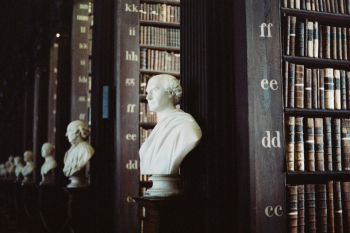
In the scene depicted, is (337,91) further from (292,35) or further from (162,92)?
(162,92)

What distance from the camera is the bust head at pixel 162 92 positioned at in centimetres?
295

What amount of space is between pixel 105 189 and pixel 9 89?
10.9 meters

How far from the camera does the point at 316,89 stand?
2953mm

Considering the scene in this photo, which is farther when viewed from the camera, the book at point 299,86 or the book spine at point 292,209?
the book at point 299,86

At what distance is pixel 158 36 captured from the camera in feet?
17.3

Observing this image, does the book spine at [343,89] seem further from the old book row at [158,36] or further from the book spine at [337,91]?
the old book row at [158,36]

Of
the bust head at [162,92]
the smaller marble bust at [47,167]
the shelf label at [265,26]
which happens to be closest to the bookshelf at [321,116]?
the shelf label at [265,26]

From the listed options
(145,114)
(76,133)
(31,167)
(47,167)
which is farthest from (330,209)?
(31,167)

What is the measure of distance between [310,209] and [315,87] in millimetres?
787

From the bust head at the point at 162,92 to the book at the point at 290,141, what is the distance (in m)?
0.76

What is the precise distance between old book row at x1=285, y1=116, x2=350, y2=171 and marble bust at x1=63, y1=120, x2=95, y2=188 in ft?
8.89

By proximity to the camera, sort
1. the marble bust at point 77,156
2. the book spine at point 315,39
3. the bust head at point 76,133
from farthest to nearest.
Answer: the bust head at point 76,133
the marble bust at point 77,156
the book spine at point 315,39

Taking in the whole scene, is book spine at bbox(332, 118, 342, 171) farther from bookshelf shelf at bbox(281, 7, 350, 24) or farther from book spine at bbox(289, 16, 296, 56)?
bookshelf shelf at bbox(281, 7, 350, 24)

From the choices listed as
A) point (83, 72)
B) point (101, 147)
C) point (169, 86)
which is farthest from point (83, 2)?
point (169, 86)
